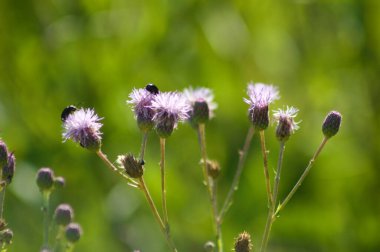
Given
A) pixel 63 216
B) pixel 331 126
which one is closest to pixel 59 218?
pixel 63 216

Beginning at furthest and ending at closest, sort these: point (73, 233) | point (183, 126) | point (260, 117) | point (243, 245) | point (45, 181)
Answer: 1. point (183, 126)
2. point (45, 181)
3. point (73, 233)
4. point (260, 117)
5. point (243, 245)

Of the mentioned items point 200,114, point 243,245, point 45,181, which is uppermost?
point 200,114

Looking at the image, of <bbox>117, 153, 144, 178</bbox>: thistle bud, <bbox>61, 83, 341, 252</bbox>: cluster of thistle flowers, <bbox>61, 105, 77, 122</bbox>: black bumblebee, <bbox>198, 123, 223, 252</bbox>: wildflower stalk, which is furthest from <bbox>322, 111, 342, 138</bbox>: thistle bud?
<bbox>61, 105, 77, 122</bbox>: black bumblebee

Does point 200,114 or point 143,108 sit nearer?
point 143,108

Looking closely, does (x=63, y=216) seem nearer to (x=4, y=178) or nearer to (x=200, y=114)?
(x=4, y=178)

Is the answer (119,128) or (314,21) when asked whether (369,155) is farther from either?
(119,128)


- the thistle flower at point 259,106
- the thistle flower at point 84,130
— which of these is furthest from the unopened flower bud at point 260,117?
the thistle flower at point 84,130
